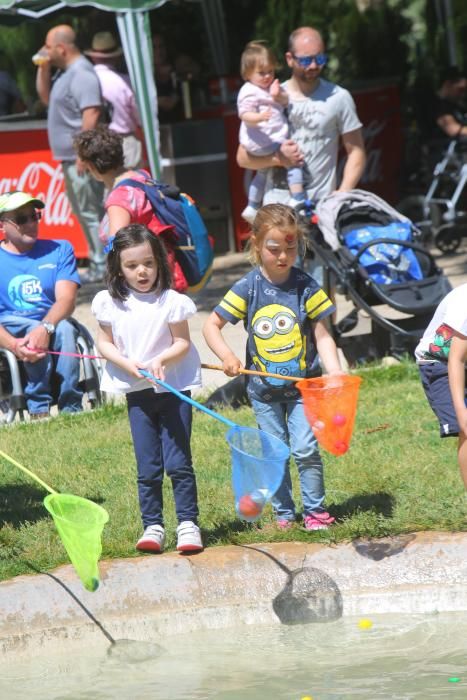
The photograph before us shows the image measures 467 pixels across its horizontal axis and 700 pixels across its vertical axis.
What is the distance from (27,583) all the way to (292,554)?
1055 millimetres

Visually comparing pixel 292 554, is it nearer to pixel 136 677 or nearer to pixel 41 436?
pixel 136 677

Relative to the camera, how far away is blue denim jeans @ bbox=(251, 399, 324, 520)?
5.08 m

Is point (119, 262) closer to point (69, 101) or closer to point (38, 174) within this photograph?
point (69, 101)

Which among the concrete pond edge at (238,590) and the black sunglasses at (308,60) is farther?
the black sunglasses at (308,60)

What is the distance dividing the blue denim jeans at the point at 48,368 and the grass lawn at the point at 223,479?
0.45ft

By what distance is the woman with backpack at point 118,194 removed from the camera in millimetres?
6305

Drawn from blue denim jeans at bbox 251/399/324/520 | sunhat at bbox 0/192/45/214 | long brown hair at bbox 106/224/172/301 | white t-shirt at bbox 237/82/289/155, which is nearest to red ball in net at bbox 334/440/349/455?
blue denim jeans at bbox 251/399/324/520

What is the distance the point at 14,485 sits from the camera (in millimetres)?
6133

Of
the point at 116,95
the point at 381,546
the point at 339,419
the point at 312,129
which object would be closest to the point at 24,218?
the point at 312,129

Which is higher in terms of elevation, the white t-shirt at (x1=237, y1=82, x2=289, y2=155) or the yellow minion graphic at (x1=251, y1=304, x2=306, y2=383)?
the white t-shirt at (x1=237, y1=82, x2=289, y2=155)

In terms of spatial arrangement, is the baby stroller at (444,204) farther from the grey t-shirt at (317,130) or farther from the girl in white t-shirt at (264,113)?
the girl in white t-shirt at (264,113)

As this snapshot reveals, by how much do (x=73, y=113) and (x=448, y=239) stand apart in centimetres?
374

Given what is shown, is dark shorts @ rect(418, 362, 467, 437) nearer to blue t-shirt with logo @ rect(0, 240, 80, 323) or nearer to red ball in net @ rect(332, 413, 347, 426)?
red ball in net @ rect(332, 413, 347, 426)

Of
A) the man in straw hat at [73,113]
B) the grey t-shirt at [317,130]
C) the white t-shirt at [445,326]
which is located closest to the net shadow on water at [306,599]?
the white t-shirt at [445,326]
